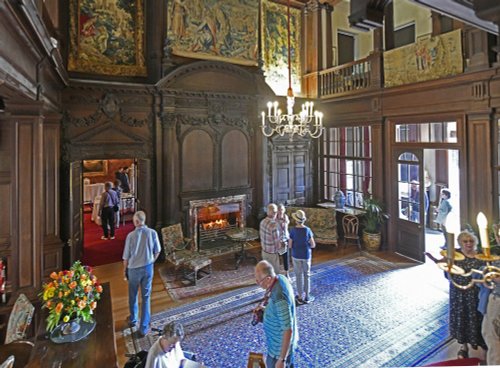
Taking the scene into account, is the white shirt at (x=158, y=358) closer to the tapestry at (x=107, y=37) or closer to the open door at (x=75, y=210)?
the open door at (x=75, y=210)

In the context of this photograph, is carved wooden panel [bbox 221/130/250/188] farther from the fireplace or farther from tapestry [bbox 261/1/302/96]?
tapestry [bbox 261/1/302/96]

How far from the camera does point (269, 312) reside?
102 inches

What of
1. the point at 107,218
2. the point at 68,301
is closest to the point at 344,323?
the point at 68,301

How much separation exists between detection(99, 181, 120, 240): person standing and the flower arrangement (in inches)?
228

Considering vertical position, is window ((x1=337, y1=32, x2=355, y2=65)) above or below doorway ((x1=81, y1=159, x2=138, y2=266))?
above

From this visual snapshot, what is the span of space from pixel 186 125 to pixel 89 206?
Result: 22.4 feet

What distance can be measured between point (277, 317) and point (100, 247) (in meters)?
6.71

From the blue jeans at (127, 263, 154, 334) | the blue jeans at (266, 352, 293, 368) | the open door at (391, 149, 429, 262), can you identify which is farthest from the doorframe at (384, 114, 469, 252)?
the blue jeans at (127, 263, 154, 334)

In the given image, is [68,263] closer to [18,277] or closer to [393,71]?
[18,277]

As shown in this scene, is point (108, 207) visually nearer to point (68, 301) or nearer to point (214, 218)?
point (214, 218)

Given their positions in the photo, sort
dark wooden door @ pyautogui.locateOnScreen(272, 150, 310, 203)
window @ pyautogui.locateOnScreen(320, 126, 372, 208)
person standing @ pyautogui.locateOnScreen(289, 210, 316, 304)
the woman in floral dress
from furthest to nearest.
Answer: dark wooden door @ pyautogui.locateOnScreen(272, 150, 310, 203), window @ pyautogui.locateOnScreen(320, 126, 372, 208), person standing @ pyautogui.locateOnScreen(289, 210, 316, 304), the woman in floral dress

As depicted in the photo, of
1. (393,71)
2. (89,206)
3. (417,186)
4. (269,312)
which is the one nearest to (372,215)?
(417,186)

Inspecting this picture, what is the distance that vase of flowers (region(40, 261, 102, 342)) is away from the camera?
2.79 meters

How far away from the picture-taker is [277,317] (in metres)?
2.54
